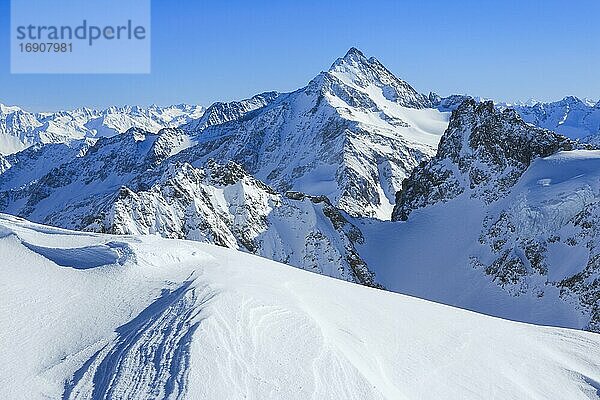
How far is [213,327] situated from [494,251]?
175 feet

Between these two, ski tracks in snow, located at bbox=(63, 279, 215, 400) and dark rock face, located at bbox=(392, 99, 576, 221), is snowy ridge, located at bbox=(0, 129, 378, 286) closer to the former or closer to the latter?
dark rock face, located at bbox=(392, 99, 576, 221)

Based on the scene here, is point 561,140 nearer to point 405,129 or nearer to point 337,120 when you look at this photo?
point 337,120

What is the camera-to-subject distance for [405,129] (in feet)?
574

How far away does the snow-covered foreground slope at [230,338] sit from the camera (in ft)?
38.5

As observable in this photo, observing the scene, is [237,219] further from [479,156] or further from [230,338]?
[230,338]

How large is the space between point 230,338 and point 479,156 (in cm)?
7056

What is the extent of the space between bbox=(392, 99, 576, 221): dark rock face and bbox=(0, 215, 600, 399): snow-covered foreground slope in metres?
54.7

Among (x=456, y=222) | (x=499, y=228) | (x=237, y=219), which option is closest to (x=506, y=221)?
(x=499, y=228)

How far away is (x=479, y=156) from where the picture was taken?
7612cm

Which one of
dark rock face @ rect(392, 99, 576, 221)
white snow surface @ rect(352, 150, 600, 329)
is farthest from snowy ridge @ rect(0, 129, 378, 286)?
dark rock face @ rect(392, 99, 576, 221)

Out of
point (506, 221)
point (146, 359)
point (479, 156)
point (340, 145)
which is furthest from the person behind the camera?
point (340, 145)

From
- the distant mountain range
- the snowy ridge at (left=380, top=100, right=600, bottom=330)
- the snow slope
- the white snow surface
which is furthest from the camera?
the distant mountain range

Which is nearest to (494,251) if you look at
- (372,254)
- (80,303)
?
(372,254)

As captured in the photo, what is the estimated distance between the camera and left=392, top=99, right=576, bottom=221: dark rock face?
6925 cm
